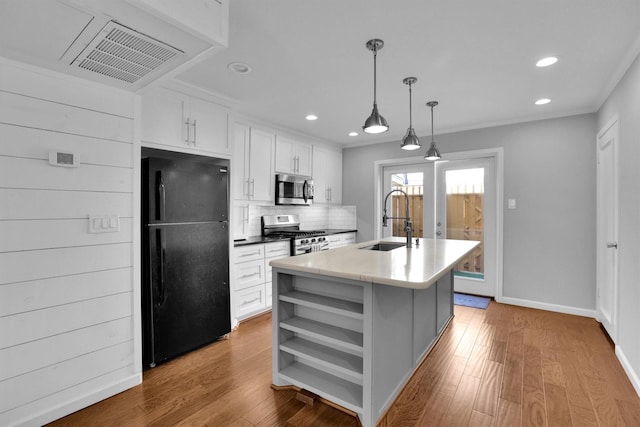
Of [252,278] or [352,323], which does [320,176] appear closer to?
[252,278]

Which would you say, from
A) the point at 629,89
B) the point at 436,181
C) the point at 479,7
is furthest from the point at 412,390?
the point at 436,181

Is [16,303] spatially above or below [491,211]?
below

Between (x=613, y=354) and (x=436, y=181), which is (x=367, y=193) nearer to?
(x=436, y=181)

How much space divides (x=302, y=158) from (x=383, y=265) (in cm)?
305

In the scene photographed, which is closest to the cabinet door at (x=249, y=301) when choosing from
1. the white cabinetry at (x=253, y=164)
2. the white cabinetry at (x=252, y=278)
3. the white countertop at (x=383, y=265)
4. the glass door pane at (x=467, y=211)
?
the white cabinetry at (x=252, y=278)

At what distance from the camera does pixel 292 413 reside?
1.93 meters

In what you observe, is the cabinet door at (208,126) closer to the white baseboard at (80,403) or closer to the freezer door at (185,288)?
the freezer door at (185,288)

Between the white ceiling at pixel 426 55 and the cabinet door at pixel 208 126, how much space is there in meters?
0.18

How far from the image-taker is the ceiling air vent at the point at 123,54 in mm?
1500

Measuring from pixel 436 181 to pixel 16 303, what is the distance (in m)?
4.73

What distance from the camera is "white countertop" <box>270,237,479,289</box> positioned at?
5.20 ft

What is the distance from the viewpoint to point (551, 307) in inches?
150

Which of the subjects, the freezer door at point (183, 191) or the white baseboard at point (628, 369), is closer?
the white baseboard at point (628, 369)

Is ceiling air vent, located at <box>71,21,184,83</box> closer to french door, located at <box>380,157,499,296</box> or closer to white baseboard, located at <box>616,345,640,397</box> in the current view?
french door, located at <box>380,157,499,296</box>
